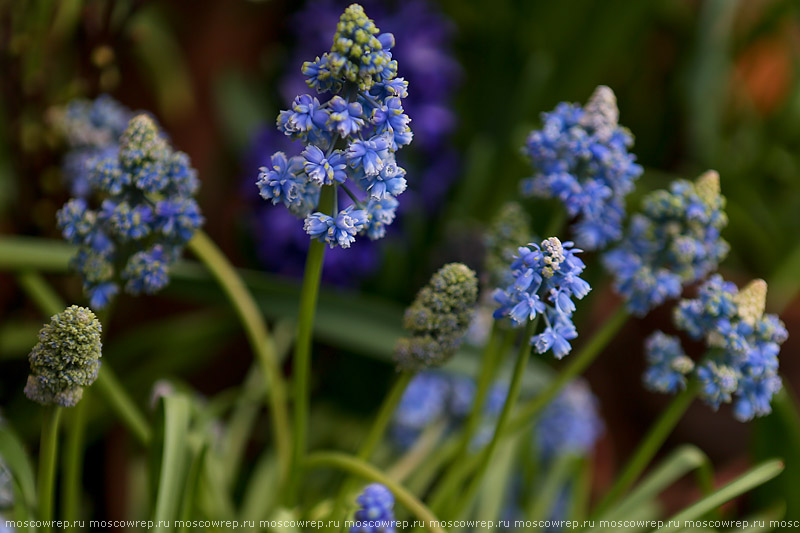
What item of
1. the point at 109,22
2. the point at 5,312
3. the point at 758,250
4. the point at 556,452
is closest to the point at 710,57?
the point at 758,250

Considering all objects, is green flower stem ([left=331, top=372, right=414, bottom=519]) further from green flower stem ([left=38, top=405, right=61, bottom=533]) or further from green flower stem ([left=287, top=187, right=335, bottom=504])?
green flower stem ([left=38, top=405, right=61, bottom=533])

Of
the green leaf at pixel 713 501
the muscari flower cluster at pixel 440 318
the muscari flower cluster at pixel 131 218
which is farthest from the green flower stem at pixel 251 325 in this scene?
the green leaf at pixel 713 501

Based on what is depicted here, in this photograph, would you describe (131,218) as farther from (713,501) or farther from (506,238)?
(713,501)

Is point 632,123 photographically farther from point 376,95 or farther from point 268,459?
point 376,95

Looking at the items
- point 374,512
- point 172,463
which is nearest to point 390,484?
point 374,512

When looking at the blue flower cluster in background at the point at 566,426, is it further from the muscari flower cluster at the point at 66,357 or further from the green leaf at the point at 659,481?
the muscari flower cluster at the point at 66,357
